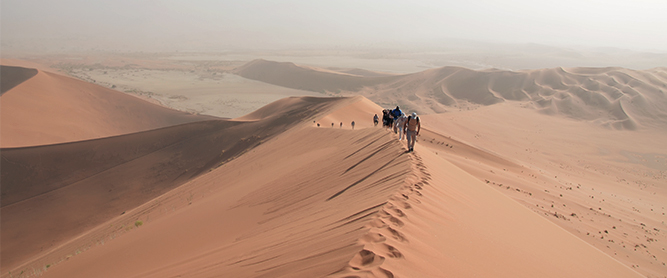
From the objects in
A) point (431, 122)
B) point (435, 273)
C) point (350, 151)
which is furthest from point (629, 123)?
point (435, 273)

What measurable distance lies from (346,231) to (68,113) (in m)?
32.1

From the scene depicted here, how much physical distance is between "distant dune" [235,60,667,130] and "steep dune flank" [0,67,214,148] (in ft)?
85.7

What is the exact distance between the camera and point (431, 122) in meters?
24.9

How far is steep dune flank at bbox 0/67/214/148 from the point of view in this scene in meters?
24.2

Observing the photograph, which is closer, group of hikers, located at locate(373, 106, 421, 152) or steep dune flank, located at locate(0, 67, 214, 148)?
group of hikers, located at locate(373, 106, 421, 152)

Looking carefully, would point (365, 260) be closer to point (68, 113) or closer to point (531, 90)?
point (68, 113)

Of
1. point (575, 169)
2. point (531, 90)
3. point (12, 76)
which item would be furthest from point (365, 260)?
point (531, 90)

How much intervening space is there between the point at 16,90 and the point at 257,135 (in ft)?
78.5

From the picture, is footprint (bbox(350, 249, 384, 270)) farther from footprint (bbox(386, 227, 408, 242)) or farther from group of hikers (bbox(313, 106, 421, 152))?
group of hikers (bbox(313, 106, 421, 152))

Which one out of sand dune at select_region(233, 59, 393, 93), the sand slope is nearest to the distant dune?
sand dune at select_region(233, 59, 393, 93)

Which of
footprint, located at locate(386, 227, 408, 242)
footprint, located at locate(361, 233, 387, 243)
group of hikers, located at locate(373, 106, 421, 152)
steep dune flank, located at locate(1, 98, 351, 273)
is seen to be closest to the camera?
footprint, located at locate(361, 233, 387, 243)

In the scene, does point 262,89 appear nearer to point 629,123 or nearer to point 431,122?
point 431,122

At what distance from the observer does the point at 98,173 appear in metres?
16.1

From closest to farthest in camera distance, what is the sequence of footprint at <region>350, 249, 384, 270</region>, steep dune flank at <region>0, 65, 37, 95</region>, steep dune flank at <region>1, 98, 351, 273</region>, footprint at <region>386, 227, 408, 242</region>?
footprint at <region>350, 249, 384, 270</region>
footprint at <region>386, 227, 408, 242</region>
steep dune flank at <region>1, 98, 351, 273</region>
steep dune flank at <region>0, 65, 37, 95</region>
